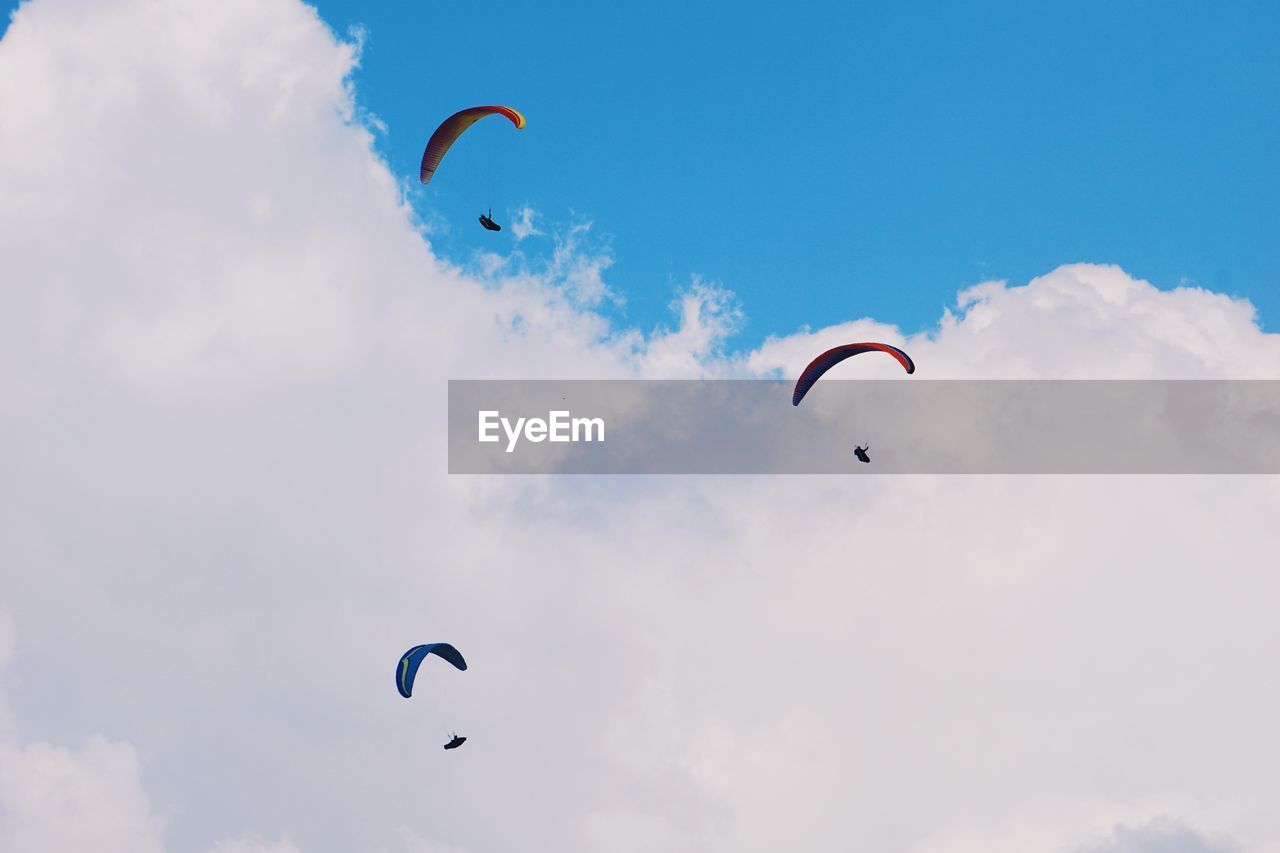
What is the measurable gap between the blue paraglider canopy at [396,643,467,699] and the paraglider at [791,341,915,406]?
2271 centimetres

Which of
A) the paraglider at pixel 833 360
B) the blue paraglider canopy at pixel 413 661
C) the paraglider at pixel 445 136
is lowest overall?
the blue paraglider canopy at pixel 413 661

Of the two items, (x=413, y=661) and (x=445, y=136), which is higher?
(x=445, y=136)

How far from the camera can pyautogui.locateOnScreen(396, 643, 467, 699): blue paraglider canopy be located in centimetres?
7912

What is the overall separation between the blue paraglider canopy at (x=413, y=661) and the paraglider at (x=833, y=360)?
2271 centimetres

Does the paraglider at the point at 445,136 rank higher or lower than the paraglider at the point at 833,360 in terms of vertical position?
higher

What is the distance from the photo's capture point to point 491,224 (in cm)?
7794

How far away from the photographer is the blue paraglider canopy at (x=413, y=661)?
79.1m

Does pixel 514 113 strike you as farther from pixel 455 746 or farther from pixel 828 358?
pixel 455 746

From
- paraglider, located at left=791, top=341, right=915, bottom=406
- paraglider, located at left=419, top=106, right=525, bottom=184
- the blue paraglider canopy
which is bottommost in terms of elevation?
the blue paraglider canopy

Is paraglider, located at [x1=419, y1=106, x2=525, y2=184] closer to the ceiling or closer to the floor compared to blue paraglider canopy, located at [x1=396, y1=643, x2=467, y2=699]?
closer to the ceiling

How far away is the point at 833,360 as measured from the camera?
79.1 meters

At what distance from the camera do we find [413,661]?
80250mm

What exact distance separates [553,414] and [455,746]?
17727mm

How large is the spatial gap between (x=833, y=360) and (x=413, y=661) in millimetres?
26357
